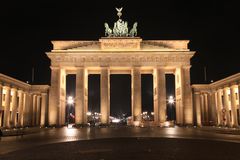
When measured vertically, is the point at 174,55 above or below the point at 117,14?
below

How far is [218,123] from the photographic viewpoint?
222 feet

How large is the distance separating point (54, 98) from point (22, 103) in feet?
30.7

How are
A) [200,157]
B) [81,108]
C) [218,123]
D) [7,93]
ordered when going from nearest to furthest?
1. [200,157]
2. [7,93]
3. [81,108]
4. [218,123]

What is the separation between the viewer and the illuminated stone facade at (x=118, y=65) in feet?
207

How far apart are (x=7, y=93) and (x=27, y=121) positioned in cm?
1400

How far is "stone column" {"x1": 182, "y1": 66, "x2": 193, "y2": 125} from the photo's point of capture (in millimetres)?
62750

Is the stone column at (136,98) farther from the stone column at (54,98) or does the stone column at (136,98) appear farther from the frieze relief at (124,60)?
the stone column at (54,98)

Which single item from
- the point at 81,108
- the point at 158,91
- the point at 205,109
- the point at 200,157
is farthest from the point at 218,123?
the point at 200,157

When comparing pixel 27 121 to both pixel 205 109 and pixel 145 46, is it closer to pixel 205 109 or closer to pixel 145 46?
pixel 145 46

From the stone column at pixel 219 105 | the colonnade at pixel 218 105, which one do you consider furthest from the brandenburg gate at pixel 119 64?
the stone column at pixel 219 105

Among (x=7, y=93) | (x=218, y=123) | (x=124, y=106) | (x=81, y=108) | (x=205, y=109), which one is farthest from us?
(x=124, y=106)

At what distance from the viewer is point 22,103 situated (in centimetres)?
6681

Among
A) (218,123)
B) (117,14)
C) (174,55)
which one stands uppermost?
(117,14)

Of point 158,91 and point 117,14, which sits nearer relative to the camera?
point 158,91
